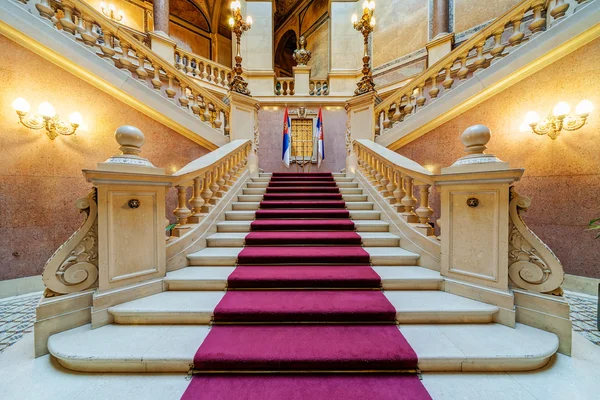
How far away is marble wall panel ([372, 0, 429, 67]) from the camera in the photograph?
713cm

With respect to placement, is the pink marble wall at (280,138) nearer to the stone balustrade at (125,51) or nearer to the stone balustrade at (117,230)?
the stone balustrade at (125,51)

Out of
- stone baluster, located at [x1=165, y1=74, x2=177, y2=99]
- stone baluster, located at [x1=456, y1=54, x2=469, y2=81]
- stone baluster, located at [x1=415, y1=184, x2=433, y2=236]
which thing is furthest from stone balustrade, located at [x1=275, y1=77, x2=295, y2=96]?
stone baluster, located at [x1=415, y1=184, x2=433, y2=236]

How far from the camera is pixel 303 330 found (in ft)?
5.76

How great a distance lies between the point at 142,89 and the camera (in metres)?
3.94

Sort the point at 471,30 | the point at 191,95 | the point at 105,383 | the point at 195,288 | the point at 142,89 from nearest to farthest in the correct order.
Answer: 1. the point at 105,383
2. the point at 195,288
3. the point at 142,89
4. the point at 191,95
5. the point at 471,30

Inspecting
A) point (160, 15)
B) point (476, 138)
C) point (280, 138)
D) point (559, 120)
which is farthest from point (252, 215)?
point (160, 15)

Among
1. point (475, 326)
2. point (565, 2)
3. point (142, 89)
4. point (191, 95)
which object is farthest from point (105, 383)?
point (565, 2)

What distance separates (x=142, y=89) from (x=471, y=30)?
832 centimetres

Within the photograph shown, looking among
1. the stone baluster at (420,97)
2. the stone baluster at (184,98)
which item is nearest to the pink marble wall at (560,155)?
the stone baluster at (420,97)

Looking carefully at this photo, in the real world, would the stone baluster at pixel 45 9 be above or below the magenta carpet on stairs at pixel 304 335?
above

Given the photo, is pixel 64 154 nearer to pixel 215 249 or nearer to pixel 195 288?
pixel 215 249

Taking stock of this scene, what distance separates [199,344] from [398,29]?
32.4 feet

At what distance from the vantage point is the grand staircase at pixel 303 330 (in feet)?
4.84

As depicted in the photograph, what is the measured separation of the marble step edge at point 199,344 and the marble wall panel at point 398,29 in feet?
27.1
